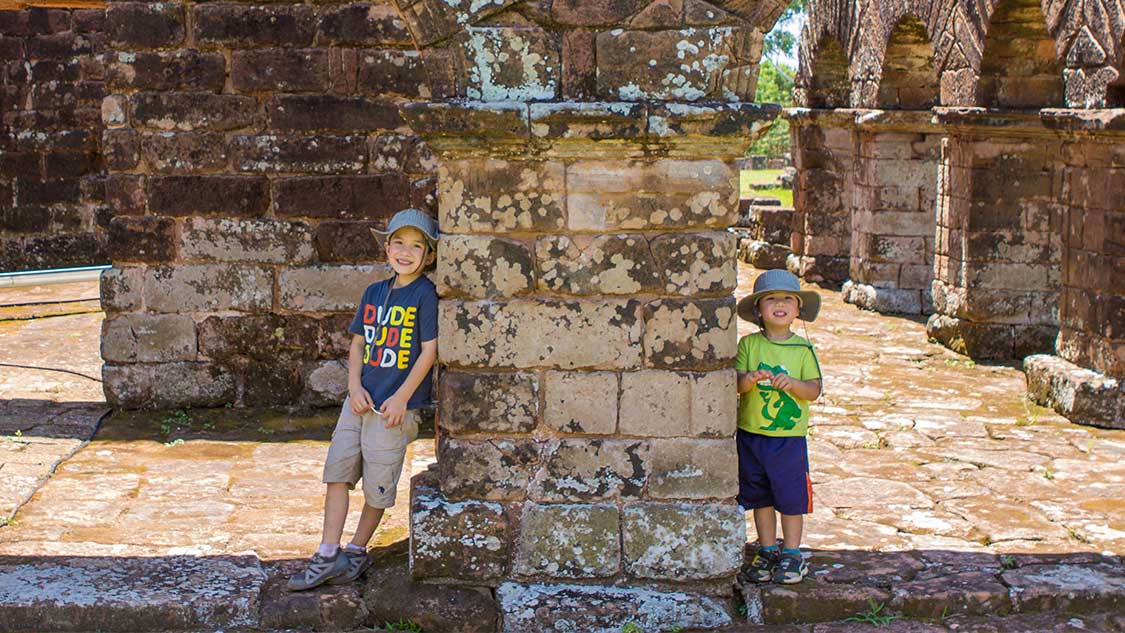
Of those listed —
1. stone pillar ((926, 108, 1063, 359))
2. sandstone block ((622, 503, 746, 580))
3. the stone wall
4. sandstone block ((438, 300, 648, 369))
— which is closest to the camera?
sandstone block ((438, 300, 648, 369))

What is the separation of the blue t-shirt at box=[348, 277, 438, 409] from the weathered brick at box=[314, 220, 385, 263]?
9.55 ft

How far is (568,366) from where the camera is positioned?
5.24 meters

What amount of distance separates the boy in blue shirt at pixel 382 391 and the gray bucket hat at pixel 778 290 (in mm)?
1187

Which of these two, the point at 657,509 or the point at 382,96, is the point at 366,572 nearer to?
the point at 657,509

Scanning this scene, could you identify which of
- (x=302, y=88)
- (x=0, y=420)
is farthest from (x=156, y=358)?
(x=302, y=88)

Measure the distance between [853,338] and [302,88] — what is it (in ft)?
17.8

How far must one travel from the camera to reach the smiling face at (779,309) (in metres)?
5.45

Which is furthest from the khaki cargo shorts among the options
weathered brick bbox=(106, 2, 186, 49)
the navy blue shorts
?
weathered brick bbox=(106, 2, 186, 49)

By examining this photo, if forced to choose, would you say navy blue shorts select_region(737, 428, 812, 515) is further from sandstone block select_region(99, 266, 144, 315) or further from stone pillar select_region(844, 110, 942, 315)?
stone pillar select_region(844, 110, 942, 315)

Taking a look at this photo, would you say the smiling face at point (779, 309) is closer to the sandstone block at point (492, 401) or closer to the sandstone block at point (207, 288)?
the sandstone block at point (492, 401)

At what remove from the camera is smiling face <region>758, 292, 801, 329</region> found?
215 inches

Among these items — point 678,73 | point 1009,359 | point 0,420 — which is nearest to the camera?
point 678,73

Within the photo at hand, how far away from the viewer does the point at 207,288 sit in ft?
27.8

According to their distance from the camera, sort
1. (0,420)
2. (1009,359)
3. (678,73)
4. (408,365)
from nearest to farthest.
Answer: (678,73) < (408,365) < (0,420) < (1009,359)
